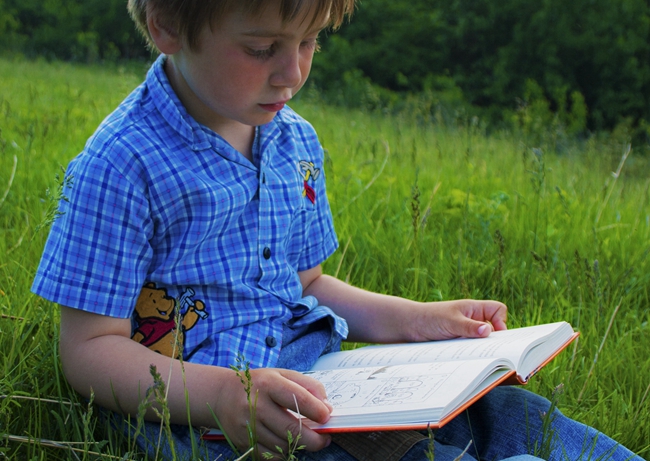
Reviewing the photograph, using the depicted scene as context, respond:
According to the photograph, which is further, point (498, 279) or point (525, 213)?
point (525, 213)

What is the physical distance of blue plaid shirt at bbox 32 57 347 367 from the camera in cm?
143

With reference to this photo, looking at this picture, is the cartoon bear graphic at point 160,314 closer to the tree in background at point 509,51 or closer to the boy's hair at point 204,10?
the boy's hair at point 204,10

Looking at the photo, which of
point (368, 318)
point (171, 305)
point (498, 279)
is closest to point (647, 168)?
point (498, 279)

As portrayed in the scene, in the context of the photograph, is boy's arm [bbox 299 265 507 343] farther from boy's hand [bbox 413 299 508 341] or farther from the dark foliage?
the dark foliage

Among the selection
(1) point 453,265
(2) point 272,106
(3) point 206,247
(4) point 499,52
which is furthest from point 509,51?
(3) point 206,247

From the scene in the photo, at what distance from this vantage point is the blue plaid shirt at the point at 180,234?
1.43 m

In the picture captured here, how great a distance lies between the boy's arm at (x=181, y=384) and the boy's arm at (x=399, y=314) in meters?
0.59

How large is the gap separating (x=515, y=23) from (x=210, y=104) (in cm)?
1616

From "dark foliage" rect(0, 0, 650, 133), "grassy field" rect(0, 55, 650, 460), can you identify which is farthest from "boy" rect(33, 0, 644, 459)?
"dark foliage" rect(0, 0, 650, 133)

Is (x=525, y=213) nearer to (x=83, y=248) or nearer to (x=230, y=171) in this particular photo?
(x=230, y=171)

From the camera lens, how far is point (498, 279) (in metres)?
2.41

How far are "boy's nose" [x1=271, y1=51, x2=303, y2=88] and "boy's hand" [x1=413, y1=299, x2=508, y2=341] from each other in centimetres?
70

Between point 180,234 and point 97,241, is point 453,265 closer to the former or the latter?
point 180,234

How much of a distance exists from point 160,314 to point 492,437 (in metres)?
0.78
